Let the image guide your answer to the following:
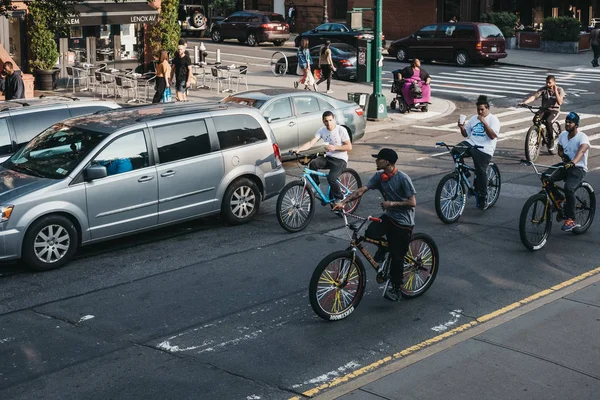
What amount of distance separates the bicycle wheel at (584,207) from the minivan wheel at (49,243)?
703 centimetres

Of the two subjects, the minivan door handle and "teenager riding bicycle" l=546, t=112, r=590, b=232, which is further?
"teenager riding bicycle" l=546, t=112, r=590, b=232

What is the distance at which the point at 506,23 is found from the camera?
146 ft

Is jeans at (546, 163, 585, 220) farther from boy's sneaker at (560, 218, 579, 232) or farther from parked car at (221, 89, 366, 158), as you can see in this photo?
parked car at (221, 89, 366, 158)

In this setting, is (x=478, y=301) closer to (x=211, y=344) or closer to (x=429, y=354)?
(x=429, y=354)

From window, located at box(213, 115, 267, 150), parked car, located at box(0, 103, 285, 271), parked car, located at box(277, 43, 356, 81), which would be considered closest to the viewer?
parked car, located at box(0, 103, 285, 271)

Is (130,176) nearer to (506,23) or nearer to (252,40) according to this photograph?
(252,40)

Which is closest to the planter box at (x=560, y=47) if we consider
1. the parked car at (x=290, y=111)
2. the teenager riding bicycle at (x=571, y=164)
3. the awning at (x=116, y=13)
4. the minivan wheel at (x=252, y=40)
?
the minivan wheel at (x=252, y=40)

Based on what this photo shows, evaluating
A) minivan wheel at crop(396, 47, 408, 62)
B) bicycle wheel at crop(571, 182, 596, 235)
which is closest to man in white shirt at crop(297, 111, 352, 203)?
bicycle wheel at crop(571, 182, 596, 235)

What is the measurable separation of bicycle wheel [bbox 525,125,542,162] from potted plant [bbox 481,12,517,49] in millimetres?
27061

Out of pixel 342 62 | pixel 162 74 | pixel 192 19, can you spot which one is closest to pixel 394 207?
pixel 162 74

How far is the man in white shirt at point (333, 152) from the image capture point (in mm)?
13586

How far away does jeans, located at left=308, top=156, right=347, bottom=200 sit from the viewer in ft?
44.6

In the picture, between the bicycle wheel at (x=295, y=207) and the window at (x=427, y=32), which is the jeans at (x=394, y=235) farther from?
the window at (x=427, y=32)

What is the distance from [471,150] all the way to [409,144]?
6.90 m
